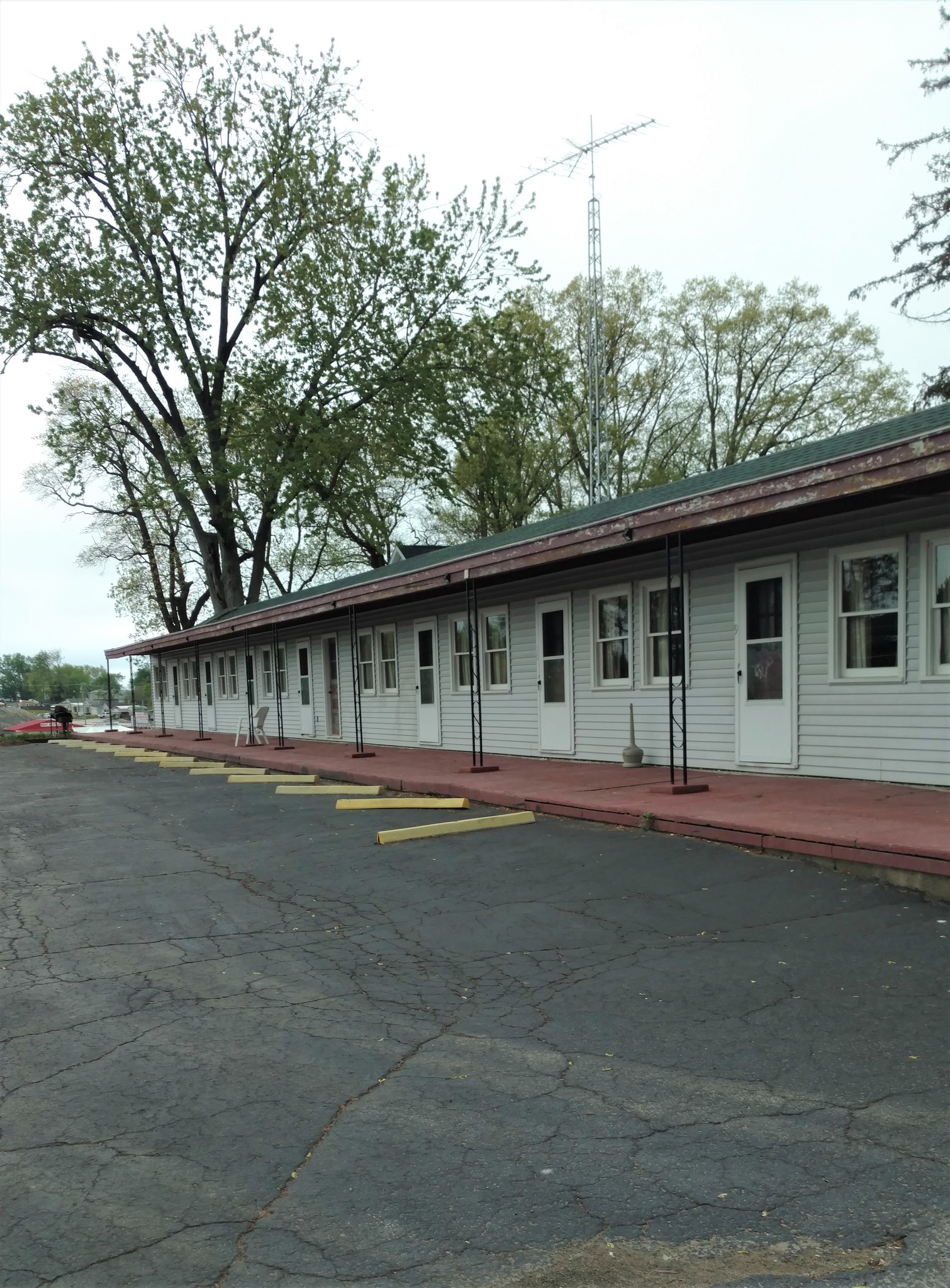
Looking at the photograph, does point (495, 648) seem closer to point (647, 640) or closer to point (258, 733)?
point (647, 640)

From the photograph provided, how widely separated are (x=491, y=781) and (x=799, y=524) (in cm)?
491

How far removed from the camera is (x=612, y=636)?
14.1 metres

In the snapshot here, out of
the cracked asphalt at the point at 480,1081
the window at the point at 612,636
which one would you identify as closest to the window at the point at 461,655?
the window at the point at 612,636

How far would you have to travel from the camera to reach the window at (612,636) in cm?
1374

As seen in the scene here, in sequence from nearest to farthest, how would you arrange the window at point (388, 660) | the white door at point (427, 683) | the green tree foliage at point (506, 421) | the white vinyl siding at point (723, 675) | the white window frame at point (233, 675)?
1. the white vinyl siding at point (723, 675)
2. the white door at point (427, 683)
3. the window at point (388, 660)
4. the white window frame at point (233, 675)
5. the green tree foliage at point (506, 421)

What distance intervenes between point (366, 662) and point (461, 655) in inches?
170

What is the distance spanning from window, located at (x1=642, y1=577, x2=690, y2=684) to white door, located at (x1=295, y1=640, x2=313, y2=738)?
13.2m

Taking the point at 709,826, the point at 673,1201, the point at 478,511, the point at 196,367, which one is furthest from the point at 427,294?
the point at 673,1201

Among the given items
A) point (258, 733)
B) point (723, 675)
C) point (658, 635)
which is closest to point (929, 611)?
point (723, 675)

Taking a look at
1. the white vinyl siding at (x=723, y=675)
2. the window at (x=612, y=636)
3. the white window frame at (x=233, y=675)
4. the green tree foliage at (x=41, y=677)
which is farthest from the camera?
the green tree foliage at (x=41, y=677)

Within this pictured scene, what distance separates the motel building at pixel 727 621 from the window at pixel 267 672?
9055 mm

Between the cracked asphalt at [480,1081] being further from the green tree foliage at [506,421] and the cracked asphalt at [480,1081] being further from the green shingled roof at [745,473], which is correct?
the green tree foliage at [506,421]

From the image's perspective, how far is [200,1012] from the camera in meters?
4.84

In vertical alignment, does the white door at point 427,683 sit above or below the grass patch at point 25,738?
above
